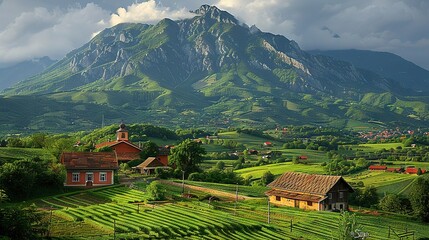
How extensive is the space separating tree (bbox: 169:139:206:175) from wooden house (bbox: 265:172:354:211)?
881 inches

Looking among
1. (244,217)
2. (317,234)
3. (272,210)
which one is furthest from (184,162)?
(317,234)

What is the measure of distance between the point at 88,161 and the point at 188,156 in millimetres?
23206

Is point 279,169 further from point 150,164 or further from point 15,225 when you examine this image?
point 15,225

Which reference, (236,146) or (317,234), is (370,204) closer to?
(317,234)

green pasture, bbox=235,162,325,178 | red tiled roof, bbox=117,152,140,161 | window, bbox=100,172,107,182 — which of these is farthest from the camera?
green pasture, bbox=235,162,325,178

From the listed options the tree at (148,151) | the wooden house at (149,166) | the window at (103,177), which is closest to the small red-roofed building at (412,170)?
the tree at (148,151)

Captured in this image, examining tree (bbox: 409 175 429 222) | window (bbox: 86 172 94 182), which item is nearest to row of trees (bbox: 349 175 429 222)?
tree (bbox: 409 175 429 222)

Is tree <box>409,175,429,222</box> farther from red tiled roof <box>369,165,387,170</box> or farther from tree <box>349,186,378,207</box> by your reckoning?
red tiled roof <box>369,165,387,170</box>

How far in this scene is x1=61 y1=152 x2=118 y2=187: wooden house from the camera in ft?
208

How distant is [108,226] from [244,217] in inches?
624

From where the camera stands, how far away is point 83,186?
63.6 m

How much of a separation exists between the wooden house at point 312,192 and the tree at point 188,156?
22365 millimetres

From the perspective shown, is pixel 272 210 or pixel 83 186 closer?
pixel 272 210

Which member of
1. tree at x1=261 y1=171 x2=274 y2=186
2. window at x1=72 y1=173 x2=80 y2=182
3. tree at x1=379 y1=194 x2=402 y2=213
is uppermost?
window at x1=72 y1=173 x2=80 y2=182
